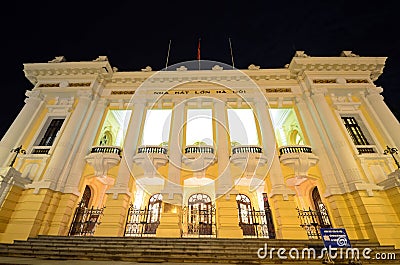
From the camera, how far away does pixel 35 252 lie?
26.6 ft

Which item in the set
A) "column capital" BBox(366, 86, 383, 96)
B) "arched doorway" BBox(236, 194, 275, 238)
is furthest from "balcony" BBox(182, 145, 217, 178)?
"column capital" BBox(366, 86, 383, 96)

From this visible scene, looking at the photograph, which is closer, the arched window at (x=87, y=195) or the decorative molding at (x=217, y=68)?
the arched window at (x=87, y=195)

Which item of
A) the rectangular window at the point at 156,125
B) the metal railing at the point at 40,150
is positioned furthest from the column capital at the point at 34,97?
the rectangular window at the point at 156,125

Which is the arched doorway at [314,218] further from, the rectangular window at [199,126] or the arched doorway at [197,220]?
the rectangular window at [199,126]

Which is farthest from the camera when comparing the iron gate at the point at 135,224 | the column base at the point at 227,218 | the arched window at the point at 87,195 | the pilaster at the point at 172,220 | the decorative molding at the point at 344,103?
the decorative molding at the point at 344,103

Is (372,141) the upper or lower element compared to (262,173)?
upper

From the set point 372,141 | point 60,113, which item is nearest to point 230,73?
point 372,141

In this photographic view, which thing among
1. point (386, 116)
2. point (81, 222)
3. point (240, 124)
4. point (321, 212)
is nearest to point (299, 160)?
point (321, 212)

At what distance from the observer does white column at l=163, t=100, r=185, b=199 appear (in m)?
12.3

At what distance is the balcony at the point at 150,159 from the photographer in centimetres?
1312

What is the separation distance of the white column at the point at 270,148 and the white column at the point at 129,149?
9.13 metres

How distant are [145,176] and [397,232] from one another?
1413cm

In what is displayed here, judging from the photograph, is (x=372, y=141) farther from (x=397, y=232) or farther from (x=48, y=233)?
(x=48, y=233)

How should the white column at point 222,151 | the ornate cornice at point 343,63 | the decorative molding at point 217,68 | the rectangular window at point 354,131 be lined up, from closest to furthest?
the white column at point 222,151 → the rectangular window at point 354,131 → the ornate cornice at point 343,63 → the decorative molding at point 217,68
